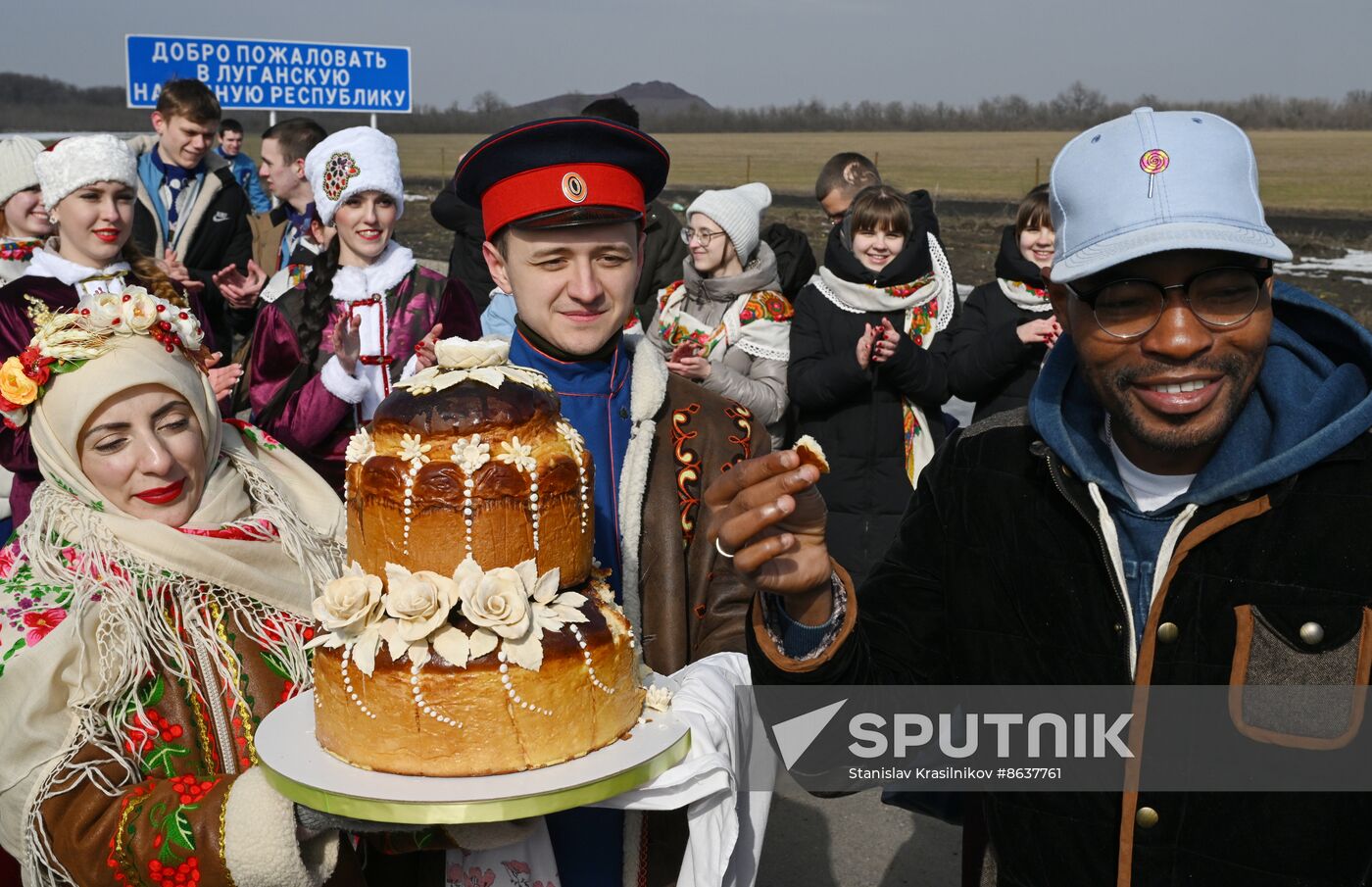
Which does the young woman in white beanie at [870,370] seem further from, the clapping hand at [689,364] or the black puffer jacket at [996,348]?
the clapping hand at [689,364]

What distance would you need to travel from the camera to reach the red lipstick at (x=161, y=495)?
2.73 meters

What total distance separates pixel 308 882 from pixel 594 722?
2.22 feet

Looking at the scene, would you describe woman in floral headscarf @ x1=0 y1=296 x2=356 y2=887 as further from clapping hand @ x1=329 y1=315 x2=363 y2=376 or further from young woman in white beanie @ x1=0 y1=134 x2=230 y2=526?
young woman in white beanie @ x1=0 y1=134 x2=230 y2=526

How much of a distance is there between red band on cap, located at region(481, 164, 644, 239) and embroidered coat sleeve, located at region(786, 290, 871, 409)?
9.87 ft

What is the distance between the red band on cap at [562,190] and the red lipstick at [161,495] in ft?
3.20

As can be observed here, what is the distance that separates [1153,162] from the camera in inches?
78.9

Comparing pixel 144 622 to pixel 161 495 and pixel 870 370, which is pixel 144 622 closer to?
pixel 161 495

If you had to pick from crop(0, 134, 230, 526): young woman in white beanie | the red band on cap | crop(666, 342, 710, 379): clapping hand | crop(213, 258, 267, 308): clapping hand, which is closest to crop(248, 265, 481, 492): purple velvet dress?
crop(0, 134, 230, 526): young woman in white beanie

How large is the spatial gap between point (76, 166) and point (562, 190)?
3.52 m

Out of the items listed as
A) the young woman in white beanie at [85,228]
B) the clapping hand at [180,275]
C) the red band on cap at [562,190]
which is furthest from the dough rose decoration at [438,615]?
the clapping hand at [180,275]

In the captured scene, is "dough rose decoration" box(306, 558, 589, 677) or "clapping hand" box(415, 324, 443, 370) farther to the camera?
"clapping hand" box(415, 324, 443, 370)

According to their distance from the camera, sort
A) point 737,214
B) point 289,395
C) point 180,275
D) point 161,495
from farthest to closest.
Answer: point 180,275
point 737,214
point 289,395
point 161,495

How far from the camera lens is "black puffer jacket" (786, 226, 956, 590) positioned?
5711 mm

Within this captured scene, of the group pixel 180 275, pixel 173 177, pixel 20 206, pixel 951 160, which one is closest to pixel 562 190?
pixel 20 206
